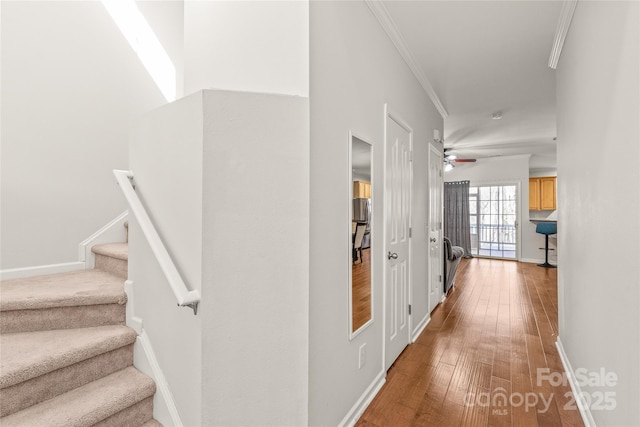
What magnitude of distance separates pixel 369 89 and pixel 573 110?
1.48m

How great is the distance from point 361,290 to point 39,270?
2.25 meters

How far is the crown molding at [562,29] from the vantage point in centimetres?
208

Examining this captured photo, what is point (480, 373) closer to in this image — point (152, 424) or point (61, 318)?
point (152, 424)

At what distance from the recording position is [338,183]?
1693 millimetres

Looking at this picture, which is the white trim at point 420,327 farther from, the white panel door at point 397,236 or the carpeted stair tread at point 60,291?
the carpeted stair tread at point 60,291

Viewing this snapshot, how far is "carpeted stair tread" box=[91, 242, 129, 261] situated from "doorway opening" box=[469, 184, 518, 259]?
318 inches

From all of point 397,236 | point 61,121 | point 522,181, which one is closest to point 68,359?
point 61,121

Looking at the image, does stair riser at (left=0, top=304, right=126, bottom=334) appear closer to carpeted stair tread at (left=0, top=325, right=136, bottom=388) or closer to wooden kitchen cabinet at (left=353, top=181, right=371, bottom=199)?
carpeted stair tread at (left=0, top=325, right=136, bottom=388)

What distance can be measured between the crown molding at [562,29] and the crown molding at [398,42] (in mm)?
1087

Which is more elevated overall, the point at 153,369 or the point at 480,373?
the point at 153,369

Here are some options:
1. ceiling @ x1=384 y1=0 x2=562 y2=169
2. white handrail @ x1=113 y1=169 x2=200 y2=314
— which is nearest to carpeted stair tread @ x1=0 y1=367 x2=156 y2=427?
white handrail @ x1=113 y1=169 x2=200 y2=314

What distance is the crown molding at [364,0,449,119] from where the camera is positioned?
209cm

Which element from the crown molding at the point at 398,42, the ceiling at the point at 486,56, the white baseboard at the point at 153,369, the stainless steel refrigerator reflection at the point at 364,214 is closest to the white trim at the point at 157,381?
the white baseboard at the point at 153,369

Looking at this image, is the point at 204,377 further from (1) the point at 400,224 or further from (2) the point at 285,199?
(1) the point at 400,224
